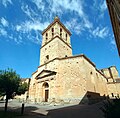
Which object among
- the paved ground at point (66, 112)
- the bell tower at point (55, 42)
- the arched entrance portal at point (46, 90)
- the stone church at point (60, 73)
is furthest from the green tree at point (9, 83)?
the bell tower at point (55, 42)

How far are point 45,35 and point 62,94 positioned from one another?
16103mm

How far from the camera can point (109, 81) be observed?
1533 inches

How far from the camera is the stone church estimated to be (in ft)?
74.2

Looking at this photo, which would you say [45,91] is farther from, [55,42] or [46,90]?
[55,42]

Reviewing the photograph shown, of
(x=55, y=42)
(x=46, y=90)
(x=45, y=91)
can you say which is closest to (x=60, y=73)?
(x=46, y=90)

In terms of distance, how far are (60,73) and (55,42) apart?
7.31 metres

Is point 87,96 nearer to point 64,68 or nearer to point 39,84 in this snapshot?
point 64,68

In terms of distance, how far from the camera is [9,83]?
13805 mm

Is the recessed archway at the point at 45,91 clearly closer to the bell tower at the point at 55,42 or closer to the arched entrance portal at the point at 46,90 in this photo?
the arched entrance portal at the point at 46,90

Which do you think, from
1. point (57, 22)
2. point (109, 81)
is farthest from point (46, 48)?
point (109, 81)

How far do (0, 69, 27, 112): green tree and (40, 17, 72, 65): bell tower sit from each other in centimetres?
1325

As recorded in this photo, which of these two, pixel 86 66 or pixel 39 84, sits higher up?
pixel 86 66

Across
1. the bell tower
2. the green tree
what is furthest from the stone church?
the green tree

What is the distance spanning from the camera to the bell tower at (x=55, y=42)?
28.1 meters
